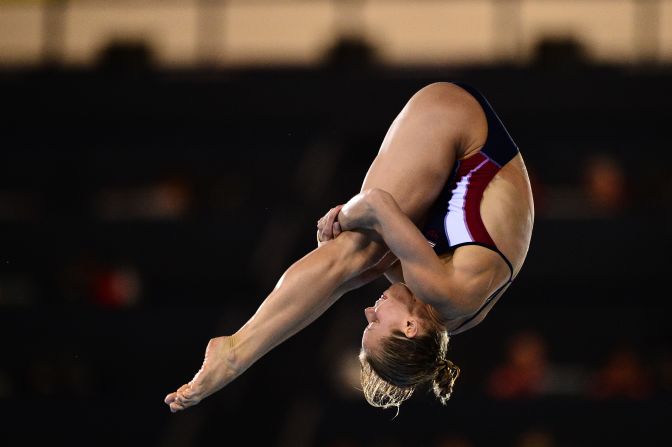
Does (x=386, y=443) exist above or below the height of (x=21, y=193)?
below

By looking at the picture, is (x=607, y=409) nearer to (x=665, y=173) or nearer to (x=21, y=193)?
(x=665, y=173)

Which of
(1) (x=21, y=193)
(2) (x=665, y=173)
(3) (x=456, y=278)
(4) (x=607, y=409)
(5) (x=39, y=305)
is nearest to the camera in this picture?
(3) (x=456, y=278)

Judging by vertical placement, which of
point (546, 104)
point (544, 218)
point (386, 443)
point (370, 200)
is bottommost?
point (386, 443)

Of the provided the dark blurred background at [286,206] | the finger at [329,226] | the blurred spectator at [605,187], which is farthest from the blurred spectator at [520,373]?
the finger at [329,226]

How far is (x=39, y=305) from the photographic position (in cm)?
915

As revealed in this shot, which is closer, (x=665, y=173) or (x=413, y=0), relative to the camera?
(x=665, y=173)

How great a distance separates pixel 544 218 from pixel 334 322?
7.30 ft

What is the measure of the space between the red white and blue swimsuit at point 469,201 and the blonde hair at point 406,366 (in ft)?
0.80

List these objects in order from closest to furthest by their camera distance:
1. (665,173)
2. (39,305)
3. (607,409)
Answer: (607,409)
(39,305)
(665,173)

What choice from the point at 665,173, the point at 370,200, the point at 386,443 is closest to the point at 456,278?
the point at 370,200

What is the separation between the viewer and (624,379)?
8555mm

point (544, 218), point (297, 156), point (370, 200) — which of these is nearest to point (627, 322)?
point (544, 218)

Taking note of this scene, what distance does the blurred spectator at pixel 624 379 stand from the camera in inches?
335

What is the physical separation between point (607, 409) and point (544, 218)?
1.97 meters
